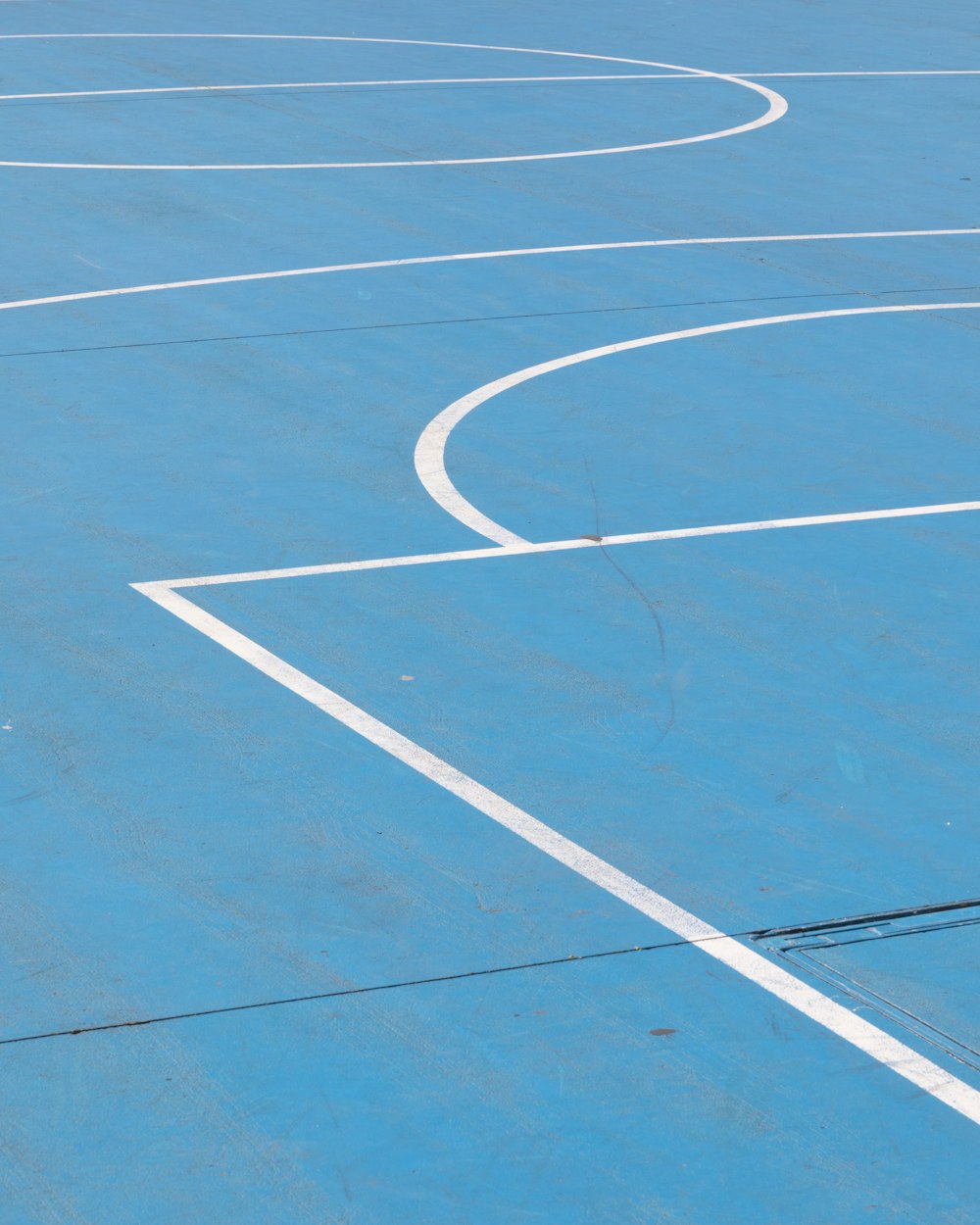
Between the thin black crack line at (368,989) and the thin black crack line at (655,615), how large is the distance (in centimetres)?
128

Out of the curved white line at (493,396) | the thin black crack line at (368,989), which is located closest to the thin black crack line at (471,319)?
the curved white line at (493,396)

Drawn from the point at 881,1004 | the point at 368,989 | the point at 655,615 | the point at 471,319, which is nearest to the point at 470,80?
the point at 471,319

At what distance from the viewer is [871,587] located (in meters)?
7.90

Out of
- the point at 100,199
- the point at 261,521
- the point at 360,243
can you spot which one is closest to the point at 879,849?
the point at 261,521

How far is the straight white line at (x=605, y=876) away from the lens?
4.79 meters

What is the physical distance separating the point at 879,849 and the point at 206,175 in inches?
441

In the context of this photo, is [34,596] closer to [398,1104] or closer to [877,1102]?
[398,1104]

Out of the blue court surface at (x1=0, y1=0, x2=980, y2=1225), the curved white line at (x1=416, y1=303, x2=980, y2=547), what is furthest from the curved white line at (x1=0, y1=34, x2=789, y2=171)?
the curved white line at (x1=416, y1=303, x2=980, y2=547)

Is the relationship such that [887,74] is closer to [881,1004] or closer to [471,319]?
[471,319]

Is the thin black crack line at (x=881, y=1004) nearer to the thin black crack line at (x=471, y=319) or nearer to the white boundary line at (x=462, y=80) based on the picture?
the thin black crack line at (x=471, y=319)

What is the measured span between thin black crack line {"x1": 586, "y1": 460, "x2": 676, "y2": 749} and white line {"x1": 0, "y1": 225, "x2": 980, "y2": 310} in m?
4.12

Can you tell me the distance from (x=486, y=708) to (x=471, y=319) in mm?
5405

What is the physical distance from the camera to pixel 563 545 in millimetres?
8250

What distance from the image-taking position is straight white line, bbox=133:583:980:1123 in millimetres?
4789
